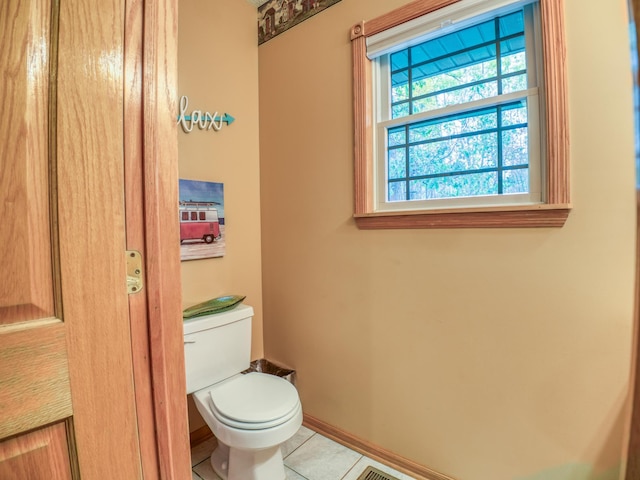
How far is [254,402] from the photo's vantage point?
4.44 feet

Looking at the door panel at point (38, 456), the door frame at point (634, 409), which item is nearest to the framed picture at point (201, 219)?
the door panel at point (38, 456)

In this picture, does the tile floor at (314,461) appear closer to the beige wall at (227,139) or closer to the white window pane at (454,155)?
the beige wall at (227,139)

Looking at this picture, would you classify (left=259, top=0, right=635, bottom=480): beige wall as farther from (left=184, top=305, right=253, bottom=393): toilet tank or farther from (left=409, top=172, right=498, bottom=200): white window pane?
(left=184, top=305, right=253, bottom=393): toilet tank

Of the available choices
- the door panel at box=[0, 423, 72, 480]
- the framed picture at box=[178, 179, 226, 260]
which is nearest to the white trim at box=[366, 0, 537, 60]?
the framed picture at box=[178, 179, 226, 260]

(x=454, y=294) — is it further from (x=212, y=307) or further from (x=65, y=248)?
(x=65, y=248)

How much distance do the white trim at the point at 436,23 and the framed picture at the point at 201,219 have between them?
1.17m

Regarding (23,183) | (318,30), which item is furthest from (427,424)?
(318,30)

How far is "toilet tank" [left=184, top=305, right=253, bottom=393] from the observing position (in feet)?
4.81

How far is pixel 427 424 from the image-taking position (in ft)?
4.72

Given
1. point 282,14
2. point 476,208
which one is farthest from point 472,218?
point 282,14

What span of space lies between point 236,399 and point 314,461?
0.59 meters

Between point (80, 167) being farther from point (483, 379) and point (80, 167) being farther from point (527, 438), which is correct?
point (527, 438)

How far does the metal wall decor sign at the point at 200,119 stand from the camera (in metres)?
1.61

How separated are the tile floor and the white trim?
83.4 inches
